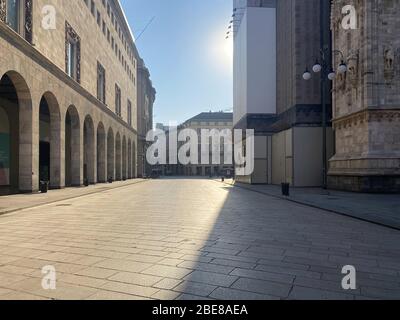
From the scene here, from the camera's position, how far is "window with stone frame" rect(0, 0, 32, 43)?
73.8ft

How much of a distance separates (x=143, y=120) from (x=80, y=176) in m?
53.9

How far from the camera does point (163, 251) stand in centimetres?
787

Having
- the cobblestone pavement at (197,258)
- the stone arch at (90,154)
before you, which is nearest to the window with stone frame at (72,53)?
the stone arch at (90,154)

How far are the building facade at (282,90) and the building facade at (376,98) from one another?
7756 millimetres

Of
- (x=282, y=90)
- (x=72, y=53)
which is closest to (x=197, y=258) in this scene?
(x=72, y=53)

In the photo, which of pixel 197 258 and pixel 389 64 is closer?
pixel 197 258

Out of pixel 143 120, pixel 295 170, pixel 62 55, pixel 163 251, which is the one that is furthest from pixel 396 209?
pixel 143 120

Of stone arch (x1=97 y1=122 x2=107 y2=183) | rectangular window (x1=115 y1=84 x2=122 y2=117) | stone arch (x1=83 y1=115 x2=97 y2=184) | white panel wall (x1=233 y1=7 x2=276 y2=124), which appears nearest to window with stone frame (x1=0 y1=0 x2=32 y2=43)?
stone arch (x1=83 y1=115 x2=97 y2=184)

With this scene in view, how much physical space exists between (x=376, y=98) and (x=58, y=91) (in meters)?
22.8

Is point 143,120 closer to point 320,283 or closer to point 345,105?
point 345,105

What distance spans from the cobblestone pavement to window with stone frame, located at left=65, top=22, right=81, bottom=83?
79.8 ft

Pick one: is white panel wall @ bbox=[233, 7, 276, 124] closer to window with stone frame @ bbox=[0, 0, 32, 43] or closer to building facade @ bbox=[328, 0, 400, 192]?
building facade @ bbox=[328, 0, 400, 192]

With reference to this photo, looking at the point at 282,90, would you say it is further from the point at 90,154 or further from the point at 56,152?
the point at 56,152

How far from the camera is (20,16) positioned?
23781mm
